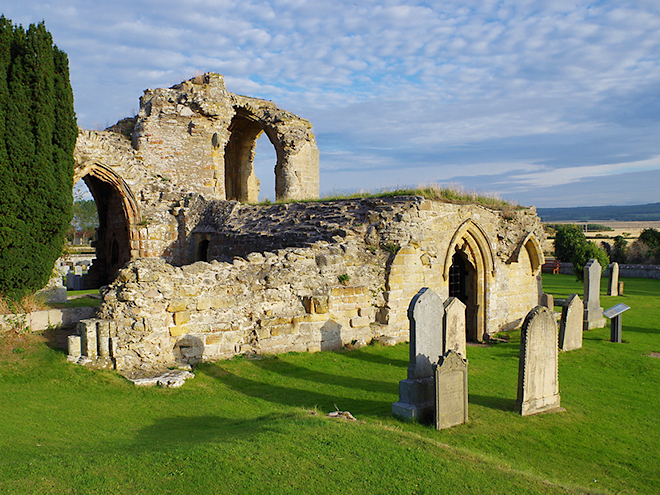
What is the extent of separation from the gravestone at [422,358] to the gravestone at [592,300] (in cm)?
936

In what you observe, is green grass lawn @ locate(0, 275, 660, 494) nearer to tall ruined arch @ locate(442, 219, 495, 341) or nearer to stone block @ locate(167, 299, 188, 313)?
stone block @ locate(167, 299, 188, 313)

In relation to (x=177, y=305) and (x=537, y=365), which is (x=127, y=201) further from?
(x=537, y=365)

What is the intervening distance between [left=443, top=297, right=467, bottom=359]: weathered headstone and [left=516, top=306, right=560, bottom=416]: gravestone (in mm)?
1394

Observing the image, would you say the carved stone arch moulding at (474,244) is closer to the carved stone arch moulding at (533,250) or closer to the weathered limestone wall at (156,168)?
the carved stone arch moulding at (533,250)

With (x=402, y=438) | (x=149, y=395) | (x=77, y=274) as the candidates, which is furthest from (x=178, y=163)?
(x=402, y=438)

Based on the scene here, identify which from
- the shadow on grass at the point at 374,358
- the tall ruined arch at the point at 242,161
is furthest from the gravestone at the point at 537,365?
the tall ruined arch at the point at 242,161

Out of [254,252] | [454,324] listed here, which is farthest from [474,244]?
[254,252]

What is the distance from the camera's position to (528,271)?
53.0 feet

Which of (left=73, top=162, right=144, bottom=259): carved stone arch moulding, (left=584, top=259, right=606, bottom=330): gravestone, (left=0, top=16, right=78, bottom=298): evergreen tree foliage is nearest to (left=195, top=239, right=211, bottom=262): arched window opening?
(left=73, top=162, right=144, bottom=259): carved stone arch moulding

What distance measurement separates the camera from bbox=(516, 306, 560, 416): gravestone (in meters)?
7.73

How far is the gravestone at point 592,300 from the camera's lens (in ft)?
50.6

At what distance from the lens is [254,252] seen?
39.5ft

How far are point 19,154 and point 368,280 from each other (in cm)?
763

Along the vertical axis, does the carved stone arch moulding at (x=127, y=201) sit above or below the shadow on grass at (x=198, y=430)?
above
